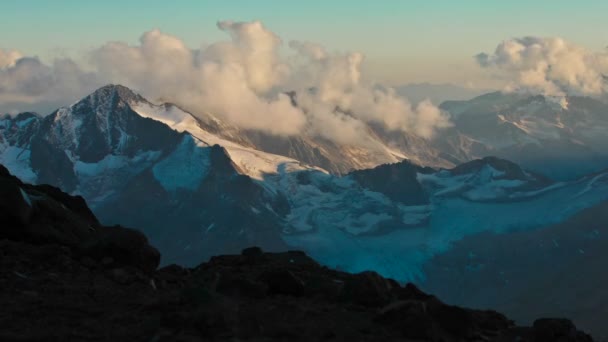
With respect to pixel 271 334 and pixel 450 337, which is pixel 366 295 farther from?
pixel 271 334

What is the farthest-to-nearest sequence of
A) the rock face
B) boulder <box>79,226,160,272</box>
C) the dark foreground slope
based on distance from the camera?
the rock face
boulder <box>79,226,160,272</box>
the dark foreground slope

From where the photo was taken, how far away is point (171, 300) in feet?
92.4

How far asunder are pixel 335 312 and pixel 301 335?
367 cm

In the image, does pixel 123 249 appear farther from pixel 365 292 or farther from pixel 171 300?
pixel 365 292

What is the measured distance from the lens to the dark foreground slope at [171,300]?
25.5 m

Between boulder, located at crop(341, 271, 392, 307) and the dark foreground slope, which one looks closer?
the dark foreground slope

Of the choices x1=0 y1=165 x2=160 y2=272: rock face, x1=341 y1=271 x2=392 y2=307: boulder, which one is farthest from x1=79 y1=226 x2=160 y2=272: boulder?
x1=341 y1=271 x2=392 y2=307: boulder

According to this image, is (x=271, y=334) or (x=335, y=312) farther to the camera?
(x=335, y=312)

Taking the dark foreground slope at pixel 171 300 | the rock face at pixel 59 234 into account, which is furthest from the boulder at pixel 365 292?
the rock face at pixel 59 234

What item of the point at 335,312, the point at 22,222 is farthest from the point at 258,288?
the point at 22,222

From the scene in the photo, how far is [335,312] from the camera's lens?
→ 29.2m

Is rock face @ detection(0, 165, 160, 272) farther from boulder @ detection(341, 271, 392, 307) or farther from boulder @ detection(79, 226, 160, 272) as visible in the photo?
boulder @ detection(341, 271, 392, 307)

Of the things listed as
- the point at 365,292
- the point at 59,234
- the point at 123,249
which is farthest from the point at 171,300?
the point at 59,234

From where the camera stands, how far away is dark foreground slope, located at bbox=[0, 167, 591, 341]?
2552cm
